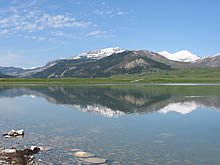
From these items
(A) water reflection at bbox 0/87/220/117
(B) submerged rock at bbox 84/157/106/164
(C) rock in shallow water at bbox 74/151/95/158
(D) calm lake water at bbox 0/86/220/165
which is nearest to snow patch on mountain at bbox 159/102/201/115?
(A) water reflection at bbox 0/87/220/117

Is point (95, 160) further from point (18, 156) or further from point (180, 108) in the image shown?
point (180, 108)

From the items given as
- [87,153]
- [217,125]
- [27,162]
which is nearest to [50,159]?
[27,162]

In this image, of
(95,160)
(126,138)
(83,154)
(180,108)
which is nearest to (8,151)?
(83,154)

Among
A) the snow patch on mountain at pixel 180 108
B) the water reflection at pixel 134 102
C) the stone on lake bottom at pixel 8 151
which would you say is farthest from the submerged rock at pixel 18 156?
the snow patch on mountain at pixel 180 108

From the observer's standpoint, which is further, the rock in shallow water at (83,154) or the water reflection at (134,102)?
the water reflection at (134,102)

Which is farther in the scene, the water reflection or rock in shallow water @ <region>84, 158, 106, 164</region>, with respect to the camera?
the water reflection

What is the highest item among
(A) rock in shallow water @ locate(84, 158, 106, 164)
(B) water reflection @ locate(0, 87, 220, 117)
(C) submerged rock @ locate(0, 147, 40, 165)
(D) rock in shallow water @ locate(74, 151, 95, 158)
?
(B) water reflection @ locate(0, 87, 220, 117)

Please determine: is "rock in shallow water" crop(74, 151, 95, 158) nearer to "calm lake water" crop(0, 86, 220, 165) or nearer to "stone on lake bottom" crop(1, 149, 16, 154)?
"calm lake water" crop(0, 86, 220, 165)

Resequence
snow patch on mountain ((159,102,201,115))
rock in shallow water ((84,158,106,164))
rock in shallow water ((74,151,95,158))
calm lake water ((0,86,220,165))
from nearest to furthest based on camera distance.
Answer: rock in shallow water ((84,158,106,164)) < calm lake water ((0,86,220,165)) < rock in shallow water ((74,151,95,158)) < snow patch on mountain ((159,102,201,115))

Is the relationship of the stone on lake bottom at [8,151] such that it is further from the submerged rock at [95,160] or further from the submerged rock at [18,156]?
the submerged rock at [95,160]

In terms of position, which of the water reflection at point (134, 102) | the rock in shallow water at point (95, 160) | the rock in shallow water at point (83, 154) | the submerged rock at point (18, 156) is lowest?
the rock in shallow water at point (95, 160)

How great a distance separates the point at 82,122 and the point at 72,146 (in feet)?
41.9

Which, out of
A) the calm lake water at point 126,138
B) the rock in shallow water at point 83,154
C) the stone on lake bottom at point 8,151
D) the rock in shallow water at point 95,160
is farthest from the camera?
the stone on lake bottom at point 8,151

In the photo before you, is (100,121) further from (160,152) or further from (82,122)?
(160,152)
